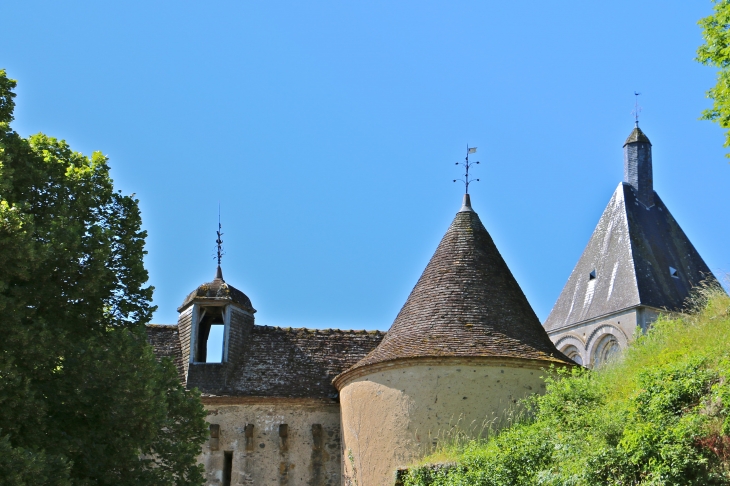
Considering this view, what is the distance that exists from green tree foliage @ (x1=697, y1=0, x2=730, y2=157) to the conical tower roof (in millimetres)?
5421

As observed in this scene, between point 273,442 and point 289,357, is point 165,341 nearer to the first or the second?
point 289,357

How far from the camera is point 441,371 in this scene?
17.5 metres

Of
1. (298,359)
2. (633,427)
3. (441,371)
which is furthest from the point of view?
(298,359)

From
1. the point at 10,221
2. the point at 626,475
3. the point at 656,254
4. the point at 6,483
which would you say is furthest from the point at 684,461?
the point at 656,254

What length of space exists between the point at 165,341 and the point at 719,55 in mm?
12483

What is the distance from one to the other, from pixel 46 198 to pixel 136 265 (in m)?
1.60

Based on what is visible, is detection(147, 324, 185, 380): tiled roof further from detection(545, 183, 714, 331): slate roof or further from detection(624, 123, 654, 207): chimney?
detection(624, 123, 654, 207): chimney

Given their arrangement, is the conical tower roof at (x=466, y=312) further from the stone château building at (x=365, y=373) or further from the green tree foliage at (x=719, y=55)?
the green tree foliage at (x=719, y=55)

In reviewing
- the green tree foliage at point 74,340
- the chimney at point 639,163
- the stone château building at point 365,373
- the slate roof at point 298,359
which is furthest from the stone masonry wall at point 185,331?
the chimney at point 639,163

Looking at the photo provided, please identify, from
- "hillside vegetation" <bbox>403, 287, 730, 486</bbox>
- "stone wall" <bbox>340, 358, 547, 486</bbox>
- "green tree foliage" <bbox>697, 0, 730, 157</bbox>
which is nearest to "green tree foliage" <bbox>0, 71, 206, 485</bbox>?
"stone wall" <bbox>340, 358, 547, 486</bbox>

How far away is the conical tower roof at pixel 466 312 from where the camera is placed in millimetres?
17844

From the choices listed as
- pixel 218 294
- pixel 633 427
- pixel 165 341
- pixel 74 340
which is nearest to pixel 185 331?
pixel 165 341

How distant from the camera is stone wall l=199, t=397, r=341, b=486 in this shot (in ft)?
64.1

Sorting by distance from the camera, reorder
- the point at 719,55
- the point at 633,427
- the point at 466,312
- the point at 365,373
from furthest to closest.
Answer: the point at 466,312
the point at 365,373
the point at 719,55
the point at 633,427
